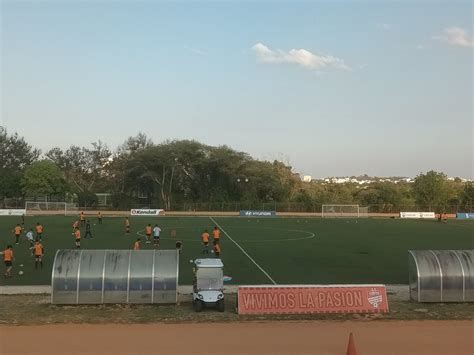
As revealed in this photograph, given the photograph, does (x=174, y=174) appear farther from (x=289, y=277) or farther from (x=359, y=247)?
(x=289, y=277)

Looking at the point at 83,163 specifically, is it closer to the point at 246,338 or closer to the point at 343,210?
the point at 343,210

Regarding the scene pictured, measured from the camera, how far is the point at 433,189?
10262 centimetres

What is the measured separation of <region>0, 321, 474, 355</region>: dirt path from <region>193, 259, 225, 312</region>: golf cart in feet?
4.67

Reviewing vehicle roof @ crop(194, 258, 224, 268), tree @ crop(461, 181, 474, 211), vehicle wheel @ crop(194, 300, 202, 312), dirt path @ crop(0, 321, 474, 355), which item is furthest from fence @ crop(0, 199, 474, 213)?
dirt path @ crop(0, 321, 474, 355)

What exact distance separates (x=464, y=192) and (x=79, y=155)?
83870 millimetres

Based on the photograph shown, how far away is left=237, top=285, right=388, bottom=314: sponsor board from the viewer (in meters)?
16.7

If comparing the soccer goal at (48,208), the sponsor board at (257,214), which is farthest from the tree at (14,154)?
the sponsor board at (257,214)

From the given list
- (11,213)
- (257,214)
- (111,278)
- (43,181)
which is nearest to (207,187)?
(257,214)

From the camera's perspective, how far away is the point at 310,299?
16.9 m

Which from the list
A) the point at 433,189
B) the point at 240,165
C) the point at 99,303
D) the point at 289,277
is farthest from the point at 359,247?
the point at 433,189

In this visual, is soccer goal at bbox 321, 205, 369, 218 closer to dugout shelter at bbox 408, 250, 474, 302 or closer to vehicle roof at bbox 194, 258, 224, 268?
dugout shelter at bbox 408, 250, 474, 302

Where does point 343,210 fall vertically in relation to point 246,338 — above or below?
above

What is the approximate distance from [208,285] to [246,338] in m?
3.64

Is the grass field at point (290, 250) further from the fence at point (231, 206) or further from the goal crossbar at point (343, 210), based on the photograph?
the fence at point (231, 206)
